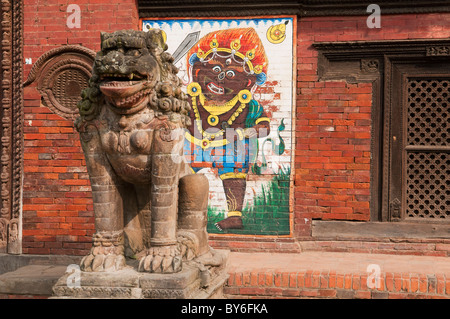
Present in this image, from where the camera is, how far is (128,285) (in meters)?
4.17

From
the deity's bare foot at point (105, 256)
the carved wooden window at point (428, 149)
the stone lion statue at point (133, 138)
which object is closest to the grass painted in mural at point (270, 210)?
the carved wooden window at point (428, 149)

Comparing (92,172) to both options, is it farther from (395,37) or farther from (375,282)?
(395,37)

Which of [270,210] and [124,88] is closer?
[124,88]

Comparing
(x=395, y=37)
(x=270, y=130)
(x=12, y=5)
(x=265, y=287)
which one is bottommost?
(x=265, y=287)

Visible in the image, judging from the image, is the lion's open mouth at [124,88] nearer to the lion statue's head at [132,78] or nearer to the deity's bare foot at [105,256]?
the lion statue's head at [132,78]

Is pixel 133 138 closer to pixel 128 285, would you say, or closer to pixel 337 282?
pixel 128 285

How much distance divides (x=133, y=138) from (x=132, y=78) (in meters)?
0.48

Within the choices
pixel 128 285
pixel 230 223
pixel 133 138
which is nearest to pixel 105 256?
pixel 128 285

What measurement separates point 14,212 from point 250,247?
321 cm

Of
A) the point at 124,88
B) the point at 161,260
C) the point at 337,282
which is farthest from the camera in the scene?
the point at 337,282

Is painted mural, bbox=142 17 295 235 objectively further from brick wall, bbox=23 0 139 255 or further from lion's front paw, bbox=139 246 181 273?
lion's front paw, bbox=139 246 181 273

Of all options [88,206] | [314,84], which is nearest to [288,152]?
[314,84]

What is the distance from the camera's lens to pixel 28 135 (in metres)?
7.04

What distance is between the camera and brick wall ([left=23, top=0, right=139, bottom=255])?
22.8 ft
